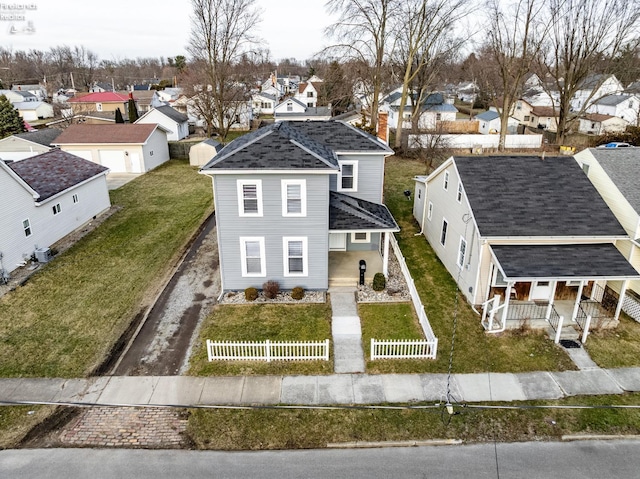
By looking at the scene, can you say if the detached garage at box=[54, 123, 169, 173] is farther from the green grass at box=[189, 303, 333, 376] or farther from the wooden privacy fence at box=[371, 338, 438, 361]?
the wooden privacy fence at box=[371, 338, 438, 361]

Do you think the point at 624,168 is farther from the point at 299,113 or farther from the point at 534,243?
the point at 299,113

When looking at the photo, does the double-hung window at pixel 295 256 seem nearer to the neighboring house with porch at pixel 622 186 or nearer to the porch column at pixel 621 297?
the porch column at pixel 621 297

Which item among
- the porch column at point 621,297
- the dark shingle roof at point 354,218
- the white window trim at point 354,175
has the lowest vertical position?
the porch column at point 621,297

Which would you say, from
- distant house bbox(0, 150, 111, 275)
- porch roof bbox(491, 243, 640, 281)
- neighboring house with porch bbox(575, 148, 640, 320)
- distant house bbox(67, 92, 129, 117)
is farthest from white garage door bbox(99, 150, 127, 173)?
neighboring house with porch bbox(575, 148, 640, 320)

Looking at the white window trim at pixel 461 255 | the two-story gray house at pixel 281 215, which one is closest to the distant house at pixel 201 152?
the two-story gray house at pixel 281 215

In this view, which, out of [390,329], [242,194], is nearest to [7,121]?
[242,194]

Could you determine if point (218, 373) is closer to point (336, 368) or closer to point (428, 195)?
point (336, 368)

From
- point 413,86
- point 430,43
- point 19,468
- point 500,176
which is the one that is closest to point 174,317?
point 19,468
